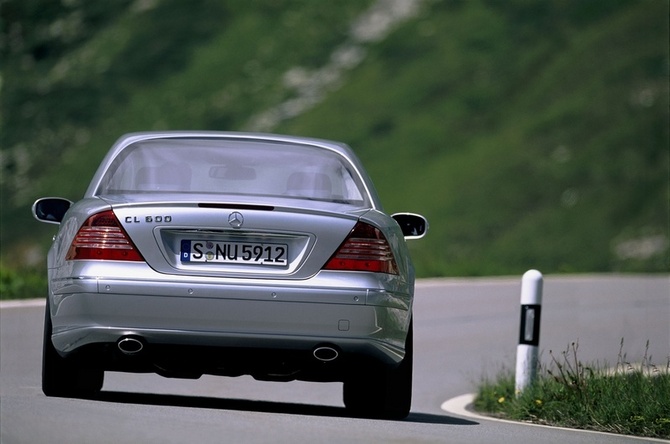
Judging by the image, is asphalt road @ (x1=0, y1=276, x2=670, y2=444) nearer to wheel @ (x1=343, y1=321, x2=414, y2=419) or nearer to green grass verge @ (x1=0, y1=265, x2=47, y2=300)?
wheel @ (x1=343, y1=321, x2=414, y2=419)

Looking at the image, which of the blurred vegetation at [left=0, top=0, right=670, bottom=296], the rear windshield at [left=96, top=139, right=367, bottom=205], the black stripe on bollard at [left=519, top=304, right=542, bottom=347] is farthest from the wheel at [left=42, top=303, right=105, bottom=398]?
the blurred vegetation at [left=0, top=0, right=670, bottom=296]

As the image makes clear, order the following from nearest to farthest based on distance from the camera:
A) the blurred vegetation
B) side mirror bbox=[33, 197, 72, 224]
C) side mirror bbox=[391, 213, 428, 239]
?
side mirror bbox=[33, 197, 72, 224] → side mirror bbox=[391, 213, 428, 239] → the blurred vegetation

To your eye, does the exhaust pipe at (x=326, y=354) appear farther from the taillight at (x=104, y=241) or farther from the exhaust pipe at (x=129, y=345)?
the taillight at (x=104, y=241)

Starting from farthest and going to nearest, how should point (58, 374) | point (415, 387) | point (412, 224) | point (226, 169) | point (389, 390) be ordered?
point (415, 387) < point (412, 224) < point (226, 169) < point (389, 390) < point (58, 374)

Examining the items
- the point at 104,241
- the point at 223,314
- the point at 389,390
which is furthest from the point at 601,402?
the point at 104,241

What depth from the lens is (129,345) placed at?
809 centimetres

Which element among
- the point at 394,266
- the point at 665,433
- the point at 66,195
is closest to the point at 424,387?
the point at 665,433

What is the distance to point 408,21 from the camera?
250 ft

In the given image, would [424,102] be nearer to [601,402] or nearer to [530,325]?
[530,325]

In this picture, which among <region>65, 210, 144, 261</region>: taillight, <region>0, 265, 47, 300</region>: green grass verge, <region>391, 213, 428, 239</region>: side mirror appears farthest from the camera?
<region>0, 265, 47, 300</region>: green grass verge

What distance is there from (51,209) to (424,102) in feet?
195

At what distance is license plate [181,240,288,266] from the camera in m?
8.08

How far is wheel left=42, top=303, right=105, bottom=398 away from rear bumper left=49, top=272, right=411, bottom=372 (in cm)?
54

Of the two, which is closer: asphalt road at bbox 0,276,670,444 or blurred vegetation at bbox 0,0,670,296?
asphalt road at bbox 0,276,670,444
